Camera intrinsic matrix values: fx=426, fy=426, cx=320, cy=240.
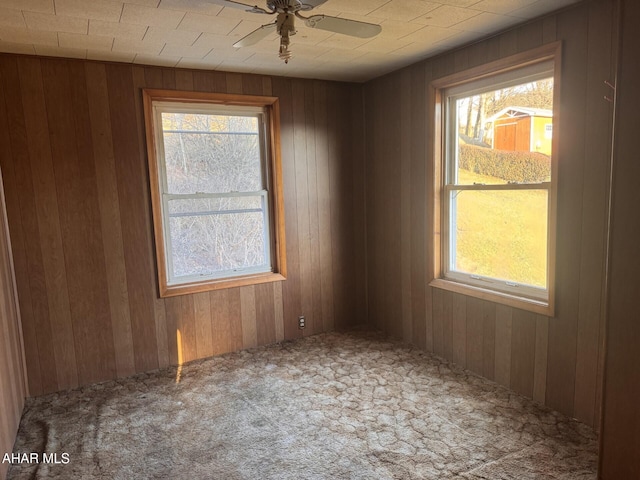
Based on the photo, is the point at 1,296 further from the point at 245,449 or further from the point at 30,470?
the point at 245,449

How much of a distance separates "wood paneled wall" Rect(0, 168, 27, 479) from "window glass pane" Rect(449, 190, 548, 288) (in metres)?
3.12

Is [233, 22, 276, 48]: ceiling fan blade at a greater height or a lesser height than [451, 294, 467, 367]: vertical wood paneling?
greater

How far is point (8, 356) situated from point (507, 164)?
3431 mm

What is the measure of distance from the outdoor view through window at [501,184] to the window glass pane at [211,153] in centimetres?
172

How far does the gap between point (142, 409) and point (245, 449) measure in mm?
914

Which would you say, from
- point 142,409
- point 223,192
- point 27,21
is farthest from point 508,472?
point 27,21

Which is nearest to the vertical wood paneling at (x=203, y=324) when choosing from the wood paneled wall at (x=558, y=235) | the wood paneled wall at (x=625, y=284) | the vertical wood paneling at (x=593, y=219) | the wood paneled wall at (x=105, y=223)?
the wood paneled wall at (x=105, y=223)

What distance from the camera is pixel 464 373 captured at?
10.7ft

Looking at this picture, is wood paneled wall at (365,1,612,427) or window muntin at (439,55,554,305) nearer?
wood paneled wall at (365,1,612,427)

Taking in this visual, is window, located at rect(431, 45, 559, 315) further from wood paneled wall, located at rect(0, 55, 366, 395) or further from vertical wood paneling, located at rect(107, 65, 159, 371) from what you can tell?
vertical wood paneling, located at rect(107, 65, 159, 371)

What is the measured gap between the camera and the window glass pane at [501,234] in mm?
2771

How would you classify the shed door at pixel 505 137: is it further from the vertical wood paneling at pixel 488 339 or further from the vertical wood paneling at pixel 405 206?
the vertical wood paneling at pixel 488 339

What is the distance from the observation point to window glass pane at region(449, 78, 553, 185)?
2689 mm

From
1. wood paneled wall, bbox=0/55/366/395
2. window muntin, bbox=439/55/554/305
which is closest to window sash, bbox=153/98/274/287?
wood paneled wall, bbox=0/55/366/395
